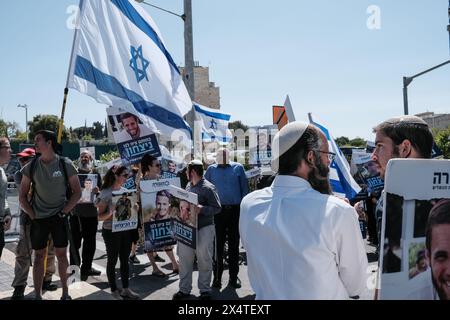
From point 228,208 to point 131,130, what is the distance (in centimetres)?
190

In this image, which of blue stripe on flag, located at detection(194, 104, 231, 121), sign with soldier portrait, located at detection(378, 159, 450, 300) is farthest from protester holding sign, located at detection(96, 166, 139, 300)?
blue stripe on flag, located at detection(194, 104, 231, 121)

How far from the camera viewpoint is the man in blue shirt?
6590mm

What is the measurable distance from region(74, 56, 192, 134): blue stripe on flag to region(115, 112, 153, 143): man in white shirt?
81 cm

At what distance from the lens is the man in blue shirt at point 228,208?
6590mm

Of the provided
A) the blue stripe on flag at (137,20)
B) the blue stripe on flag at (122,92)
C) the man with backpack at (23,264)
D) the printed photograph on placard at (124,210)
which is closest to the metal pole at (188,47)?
the blue stripe on flag at (137,20)

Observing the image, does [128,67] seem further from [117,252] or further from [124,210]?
[117,252]

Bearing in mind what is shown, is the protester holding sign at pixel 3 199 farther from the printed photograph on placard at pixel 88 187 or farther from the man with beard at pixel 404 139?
the man with beard at pixel 404 139

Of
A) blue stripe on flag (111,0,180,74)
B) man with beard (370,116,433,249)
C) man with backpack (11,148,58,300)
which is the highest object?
blue stripe on flag (111,0,180,74)

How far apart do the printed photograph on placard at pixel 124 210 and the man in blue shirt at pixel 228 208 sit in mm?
1368

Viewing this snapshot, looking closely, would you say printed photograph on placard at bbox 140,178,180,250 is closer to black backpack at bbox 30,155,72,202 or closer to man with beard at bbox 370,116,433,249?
black backpack at bbox 30,155,72,202

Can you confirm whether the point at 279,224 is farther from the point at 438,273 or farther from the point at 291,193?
the point at 438,273

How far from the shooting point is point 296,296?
1.91 meters
